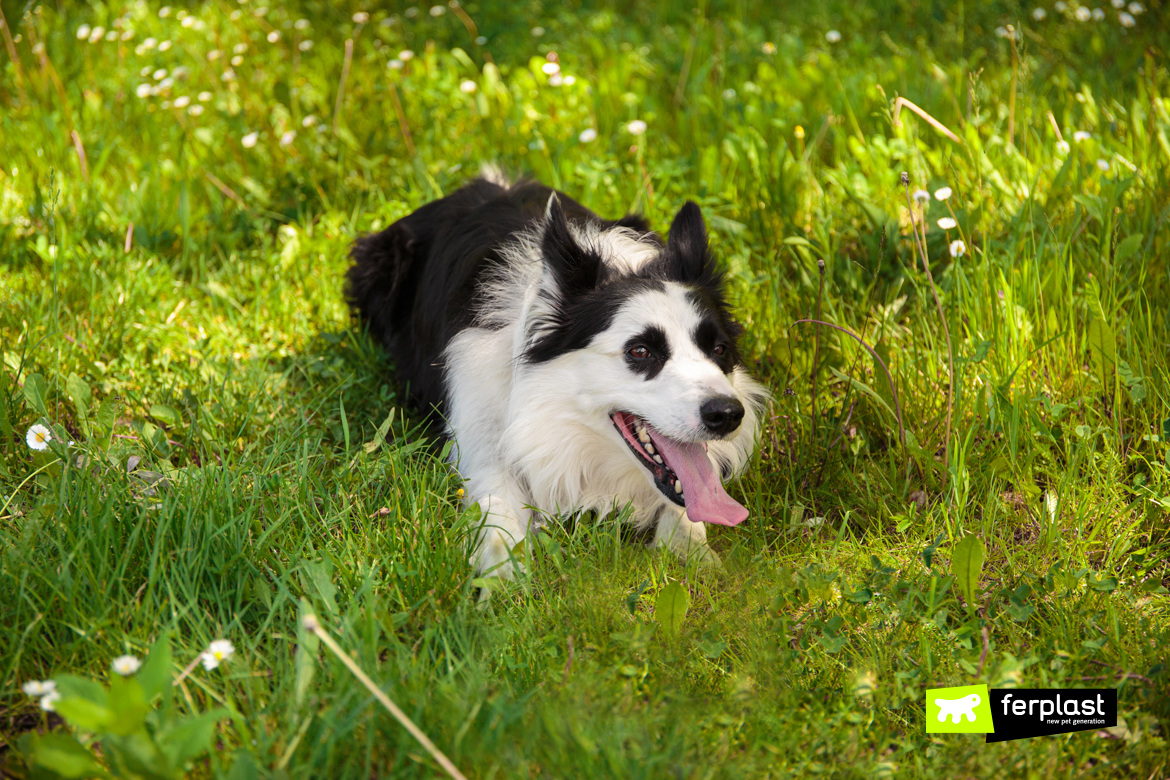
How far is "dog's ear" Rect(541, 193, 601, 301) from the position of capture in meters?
2.66

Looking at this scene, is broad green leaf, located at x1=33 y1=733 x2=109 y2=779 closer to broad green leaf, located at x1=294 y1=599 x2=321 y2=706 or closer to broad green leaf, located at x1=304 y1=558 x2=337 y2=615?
broad green leaf, located at x1=294 y1=599 x2=321 y2=706

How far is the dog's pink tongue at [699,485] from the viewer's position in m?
2.57

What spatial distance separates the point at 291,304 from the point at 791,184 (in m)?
2.28

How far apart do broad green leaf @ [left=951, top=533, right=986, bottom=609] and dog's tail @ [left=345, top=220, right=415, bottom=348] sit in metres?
2.32

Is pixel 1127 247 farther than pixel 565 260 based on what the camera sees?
Yes

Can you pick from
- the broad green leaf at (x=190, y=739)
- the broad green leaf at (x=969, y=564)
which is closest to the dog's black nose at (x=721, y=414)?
the broad green leaf at (x=969, y=564)

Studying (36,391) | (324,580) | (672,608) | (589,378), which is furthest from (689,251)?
(36,391)

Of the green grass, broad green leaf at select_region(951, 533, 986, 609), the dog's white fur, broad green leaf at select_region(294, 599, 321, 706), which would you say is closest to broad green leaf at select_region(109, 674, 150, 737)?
the green grass

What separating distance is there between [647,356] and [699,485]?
410 millimetres

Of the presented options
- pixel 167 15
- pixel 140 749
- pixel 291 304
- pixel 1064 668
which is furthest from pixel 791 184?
pixel 167 15

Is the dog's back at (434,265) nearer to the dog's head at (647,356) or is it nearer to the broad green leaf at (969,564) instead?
the dog's head at (647,356)

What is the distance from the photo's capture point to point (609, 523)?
273 centimetres

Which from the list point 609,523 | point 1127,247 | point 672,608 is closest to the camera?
point 672,608

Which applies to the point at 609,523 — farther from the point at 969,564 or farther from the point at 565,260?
the point at 969,564
